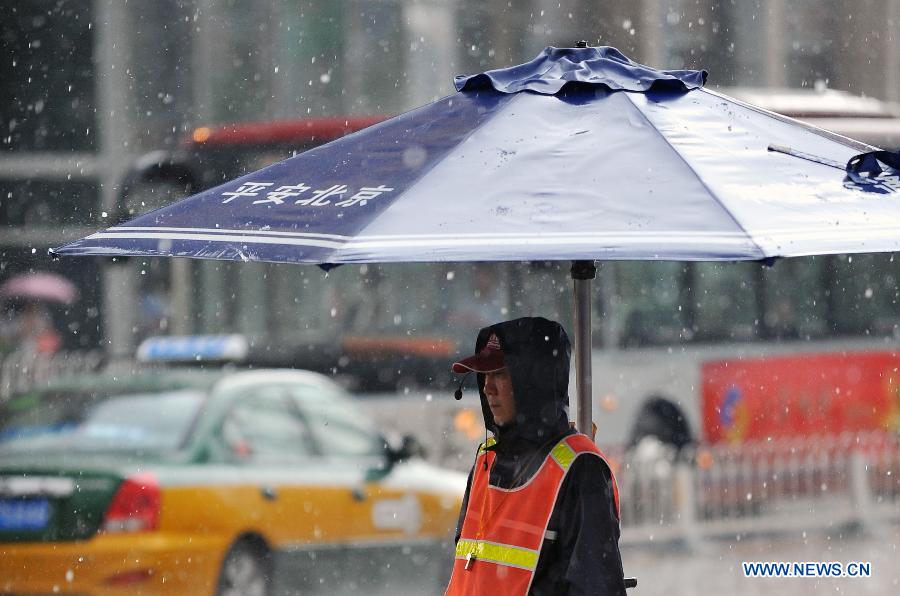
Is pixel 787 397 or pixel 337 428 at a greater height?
pixel 337 428

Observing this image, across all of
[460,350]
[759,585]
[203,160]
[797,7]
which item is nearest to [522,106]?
[759,585]

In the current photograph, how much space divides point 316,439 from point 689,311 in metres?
5.60

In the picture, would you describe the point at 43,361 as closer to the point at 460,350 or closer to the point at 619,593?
the point at 460,350

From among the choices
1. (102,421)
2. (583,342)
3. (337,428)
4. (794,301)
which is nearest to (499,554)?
(583,342)

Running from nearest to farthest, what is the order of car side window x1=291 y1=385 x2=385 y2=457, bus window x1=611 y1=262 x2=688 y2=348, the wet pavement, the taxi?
the taxi < car side window x1=291 y1=385 x2=385 y2=457 < the wet pavement < bus window x1=611 y1=262 x2=688 y2=348

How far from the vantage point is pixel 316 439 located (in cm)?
839

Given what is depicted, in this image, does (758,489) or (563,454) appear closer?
(563,454)

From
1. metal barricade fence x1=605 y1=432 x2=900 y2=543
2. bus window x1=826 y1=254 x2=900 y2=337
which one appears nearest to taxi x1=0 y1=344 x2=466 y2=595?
metal barricade fence x1=605 y1=432 x2=900 y2=543

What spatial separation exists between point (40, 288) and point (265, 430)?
1041 centimetres

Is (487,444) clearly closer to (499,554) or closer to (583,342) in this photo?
(499,554)

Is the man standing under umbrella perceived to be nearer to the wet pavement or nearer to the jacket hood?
the jacket hood

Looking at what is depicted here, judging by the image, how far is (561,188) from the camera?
10.5 feet

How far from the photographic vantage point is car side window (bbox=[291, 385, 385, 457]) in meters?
8.39

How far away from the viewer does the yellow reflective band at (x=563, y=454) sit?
331 cm
